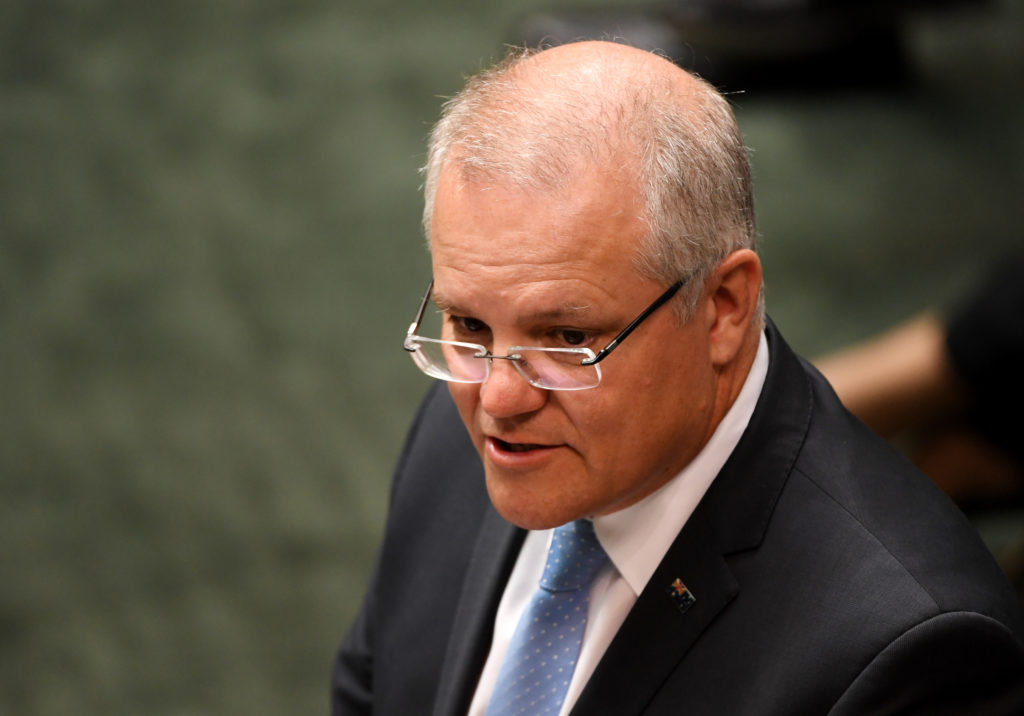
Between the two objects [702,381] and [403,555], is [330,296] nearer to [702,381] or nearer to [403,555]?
[403,555]

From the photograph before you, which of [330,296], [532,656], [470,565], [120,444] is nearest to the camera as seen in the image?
[532,656]

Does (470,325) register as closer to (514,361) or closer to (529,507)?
(514,361)

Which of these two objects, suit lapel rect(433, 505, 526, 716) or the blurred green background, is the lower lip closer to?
suit lapel rect(433, 505, 526, 716)

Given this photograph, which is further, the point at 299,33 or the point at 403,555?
the point at 299,33

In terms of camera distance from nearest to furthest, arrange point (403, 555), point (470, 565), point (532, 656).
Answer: point (532, 656) < point (470, 565) < point (403, 555)

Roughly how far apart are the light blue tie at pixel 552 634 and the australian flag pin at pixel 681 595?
5.0 inches

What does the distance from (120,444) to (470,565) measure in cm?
248

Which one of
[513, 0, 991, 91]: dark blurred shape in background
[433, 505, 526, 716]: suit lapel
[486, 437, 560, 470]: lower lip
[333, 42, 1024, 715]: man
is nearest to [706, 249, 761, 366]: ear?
[333, 42, 1024, 715]: man

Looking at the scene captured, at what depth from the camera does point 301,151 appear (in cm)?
488

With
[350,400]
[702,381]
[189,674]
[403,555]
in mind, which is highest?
[702,381]

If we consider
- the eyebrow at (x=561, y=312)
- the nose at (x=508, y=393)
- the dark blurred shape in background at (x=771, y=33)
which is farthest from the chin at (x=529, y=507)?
the dark blurred shape in background at (x=771, y=33)

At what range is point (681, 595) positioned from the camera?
64.0 inches

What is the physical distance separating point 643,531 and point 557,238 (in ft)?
1.46

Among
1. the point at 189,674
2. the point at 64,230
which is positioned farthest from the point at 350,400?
the point at 64,230
